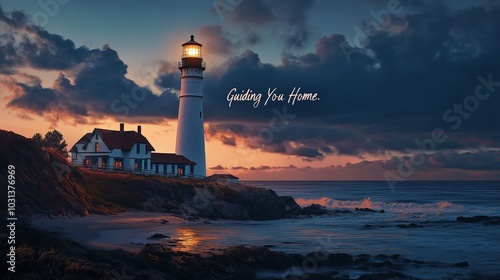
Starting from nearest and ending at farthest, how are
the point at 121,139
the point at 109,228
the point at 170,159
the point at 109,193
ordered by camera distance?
the point at 109,228 → the point at 109,193 → the point at 121,139 → the point at 170,159

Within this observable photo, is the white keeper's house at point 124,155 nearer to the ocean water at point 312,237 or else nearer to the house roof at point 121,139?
the house roof at point 121,139

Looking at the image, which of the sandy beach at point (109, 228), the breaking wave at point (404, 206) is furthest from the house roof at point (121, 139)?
the breaking wave at point (404, 206)

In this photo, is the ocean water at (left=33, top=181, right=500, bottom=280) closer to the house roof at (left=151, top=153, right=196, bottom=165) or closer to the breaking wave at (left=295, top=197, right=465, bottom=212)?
the house roof at (left=151, top=153, right=196, bottom=165)

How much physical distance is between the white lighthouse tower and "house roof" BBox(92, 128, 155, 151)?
Result: 425 cm

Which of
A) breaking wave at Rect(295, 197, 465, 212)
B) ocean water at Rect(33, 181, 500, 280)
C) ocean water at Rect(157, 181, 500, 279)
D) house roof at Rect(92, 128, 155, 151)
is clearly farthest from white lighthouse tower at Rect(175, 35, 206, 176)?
breaking wave at Rect(295, 197, 465, 212)

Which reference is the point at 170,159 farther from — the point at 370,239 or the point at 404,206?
the point at 404,206

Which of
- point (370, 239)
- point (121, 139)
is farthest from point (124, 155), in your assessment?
point (370, 239)

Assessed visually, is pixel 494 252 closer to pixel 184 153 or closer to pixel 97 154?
pixel 184 153

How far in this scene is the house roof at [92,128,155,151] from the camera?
2052 inches

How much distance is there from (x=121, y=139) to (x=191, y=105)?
28.5 ft

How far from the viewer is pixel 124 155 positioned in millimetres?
52656

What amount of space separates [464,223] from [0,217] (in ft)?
142

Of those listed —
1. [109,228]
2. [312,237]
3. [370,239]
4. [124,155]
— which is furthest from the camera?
[124,155]

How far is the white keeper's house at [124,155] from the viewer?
52.1 metres
